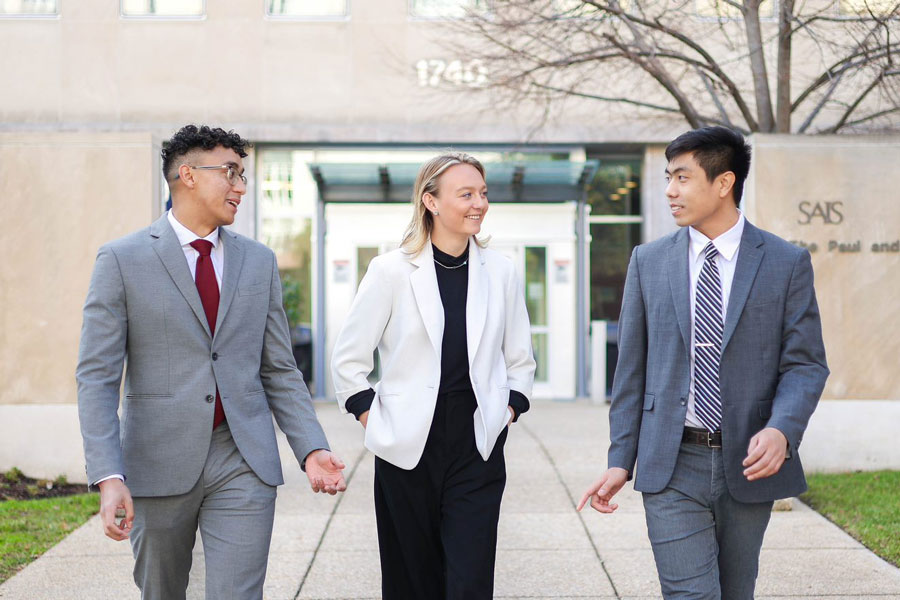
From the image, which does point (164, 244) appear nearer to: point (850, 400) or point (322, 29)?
point (850, 400)

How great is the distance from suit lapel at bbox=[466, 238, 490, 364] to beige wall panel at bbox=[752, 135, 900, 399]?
4878mm

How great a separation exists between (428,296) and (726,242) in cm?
110

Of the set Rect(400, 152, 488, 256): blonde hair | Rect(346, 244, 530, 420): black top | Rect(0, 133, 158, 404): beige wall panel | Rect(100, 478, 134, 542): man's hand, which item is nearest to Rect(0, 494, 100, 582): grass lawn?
Rect(0, 133, 158, 404): beige wall panel

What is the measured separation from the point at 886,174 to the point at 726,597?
5908mm

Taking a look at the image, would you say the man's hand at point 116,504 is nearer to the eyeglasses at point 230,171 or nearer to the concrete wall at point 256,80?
the eyeglasses at point 230,171

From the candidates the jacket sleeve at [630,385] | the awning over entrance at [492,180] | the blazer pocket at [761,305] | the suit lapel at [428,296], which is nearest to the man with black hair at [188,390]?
the suit lapel at [428,296]

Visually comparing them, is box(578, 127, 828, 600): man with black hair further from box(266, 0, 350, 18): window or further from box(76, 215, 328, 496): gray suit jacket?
box(266, 0, 350, 18): window

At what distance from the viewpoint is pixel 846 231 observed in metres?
8.45

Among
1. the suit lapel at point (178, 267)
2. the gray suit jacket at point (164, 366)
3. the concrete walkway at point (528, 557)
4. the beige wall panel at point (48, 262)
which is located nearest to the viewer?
the gray suit jacket at point (164, 366)

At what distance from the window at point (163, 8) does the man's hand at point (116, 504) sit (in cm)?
1393

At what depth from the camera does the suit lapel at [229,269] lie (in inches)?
140

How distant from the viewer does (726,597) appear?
11.7 feet

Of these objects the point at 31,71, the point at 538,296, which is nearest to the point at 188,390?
the point at 538,296

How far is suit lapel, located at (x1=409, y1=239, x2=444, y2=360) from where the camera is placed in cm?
388
